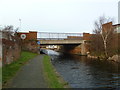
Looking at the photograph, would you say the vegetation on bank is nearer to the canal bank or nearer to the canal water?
the canal water

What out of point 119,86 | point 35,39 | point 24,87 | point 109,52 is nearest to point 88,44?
point 109,52

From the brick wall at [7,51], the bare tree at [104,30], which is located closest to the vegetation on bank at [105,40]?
the bare tree at [104,30]

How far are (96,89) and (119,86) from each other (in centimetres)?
203

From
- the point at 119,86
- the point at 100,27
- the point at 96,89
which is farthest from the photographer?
the point at 100,27

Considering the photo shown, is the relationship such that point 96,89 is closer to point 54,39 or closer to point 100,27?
point 100,27

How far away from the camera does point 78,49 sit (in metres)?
46.8

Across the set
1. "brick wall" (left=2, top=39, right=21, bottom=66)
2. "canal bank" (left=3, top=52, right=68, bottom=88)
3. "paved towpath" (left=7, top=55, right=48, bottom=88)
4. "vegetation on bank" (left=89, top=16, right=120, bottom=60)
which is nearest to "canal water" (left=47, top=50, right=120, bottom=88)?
"canal bank" (left=3, top=52, right=68, bottom=88)

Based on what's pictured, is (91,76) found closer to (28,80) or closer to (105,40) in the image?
(28,80)

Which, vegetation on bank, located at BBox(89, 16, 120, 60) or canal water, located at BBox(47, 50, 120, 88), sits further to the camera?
vegetation on bank, located at BBox(89, 16, 120, 60)

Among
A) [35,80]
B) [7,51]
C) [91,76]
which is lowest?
[91,76]

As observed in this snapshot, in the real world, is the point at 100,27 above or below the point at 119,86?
above

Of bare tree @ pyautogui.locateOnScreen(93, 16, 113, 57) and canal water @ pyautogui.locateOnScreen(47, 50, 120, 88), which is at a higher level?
bare tree @ pyautogui.locateOnScreen(93, 16, 113, 57)

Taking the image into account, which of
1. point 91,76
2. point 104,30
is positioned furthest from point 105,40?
point 91,76

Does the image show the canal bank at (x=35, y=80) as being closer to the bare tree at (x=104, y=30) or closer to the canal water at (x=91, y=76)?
the canal water at (x=91, y=76)
